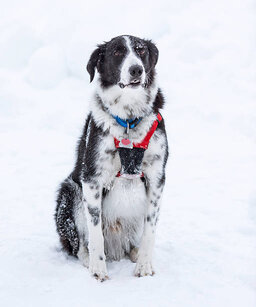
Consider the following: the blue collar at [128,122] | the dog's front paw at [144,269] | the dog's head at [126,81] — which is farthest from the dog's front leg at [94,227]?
the dog's head at [126,81]

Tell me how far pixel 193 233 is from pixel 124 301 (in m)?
1.48

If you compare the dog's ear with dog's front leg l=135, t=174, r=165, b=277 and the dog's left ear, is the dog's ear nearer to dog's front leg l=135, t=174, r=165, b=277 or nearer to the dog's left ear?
the dog's left ear

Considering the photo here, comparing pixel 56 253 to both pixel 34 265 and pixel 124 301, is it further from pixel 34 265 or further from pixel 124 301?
pixel 124 301

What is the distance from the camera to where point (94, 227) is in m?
3.16

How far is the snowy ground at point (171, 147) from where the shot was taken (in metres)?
2.90

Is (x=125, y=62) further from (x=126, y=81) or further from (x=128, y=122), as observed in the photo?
(x=128, y=122)

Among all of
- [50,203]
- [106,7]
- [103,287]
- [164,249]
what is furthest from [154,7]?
[103,287]

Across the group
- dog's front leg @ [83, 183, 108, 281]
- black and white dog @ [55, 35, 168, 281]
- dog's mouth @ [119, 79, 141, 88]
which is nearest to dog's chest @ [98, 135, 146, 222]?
black and white dog @ [55, 35, 168, 281]

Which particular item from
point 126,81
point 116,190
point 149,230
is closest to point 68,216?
point 116,190

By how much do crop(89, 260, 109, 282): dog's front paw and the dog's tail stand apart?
33 centimetres

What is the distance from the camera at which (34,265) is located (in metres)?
3.15

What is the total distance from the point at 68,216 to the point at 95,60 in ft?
4.51

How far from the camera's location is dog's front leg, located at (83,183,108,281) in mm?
3123

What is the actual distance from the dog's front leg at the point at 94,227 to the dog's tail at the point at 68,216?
0.28 m
